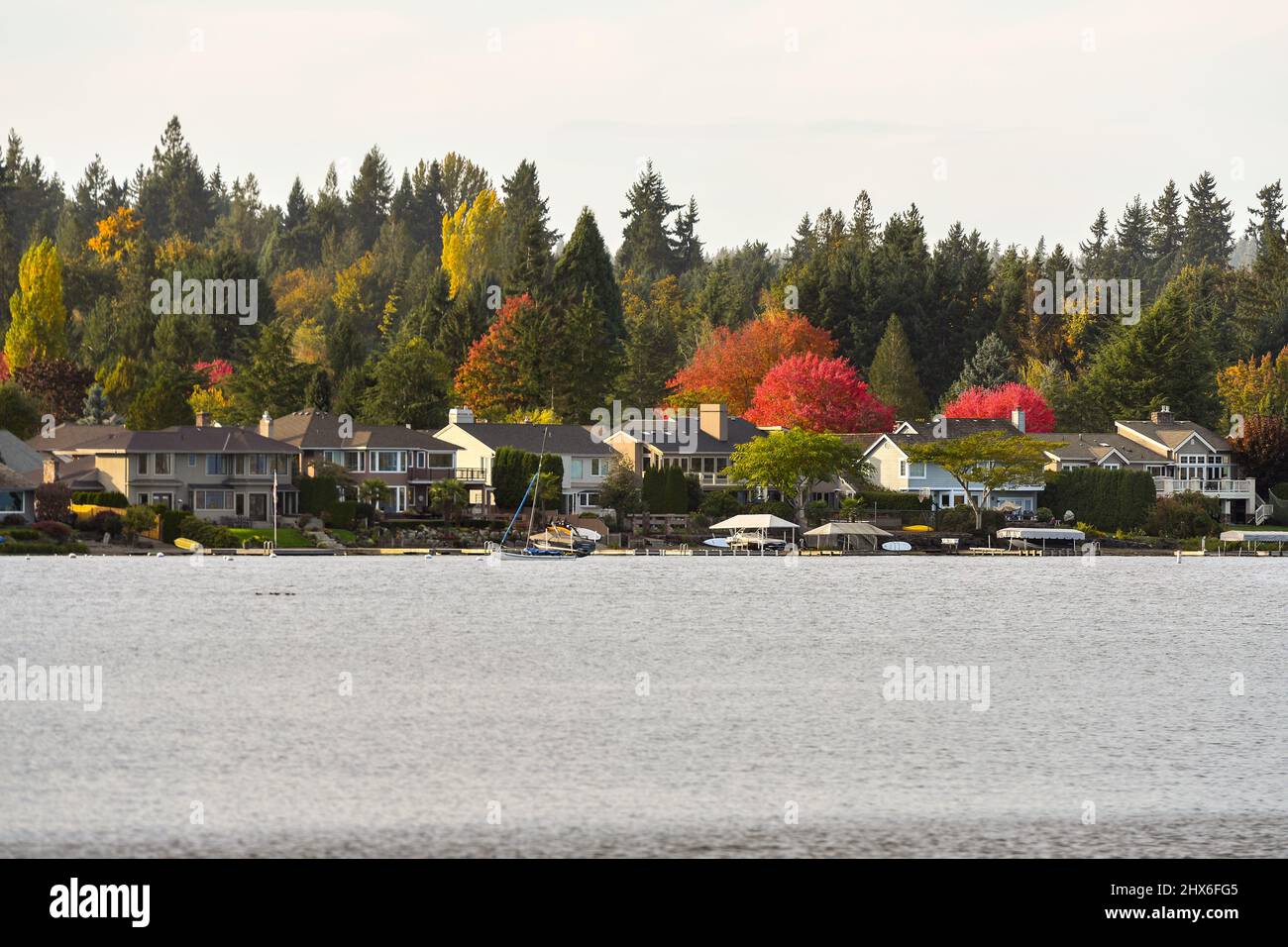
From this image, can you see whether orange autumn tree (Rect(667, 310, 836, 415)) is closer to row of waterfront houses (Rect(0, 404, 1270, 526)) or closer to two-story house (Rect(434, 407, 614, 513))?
row of waterfront houses (Rect(0, 404, 1270, 526))

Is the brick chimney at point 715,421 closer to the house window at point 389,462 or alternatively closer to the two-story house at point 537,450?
the two-story house at point 537,450

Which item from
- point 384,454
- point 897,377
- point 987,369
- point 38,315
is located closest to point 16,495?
point 384,454

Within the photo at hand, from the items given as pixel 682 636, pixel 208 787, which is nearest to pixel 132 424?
pixel 682 636

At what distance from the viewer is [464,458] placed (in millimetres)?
123750

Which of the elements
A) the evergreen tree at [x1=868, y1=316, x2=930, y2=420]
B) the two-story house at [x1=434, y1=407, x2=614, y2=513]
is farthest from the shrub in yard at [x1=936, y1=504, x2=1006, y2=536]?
the evergreen tree at [x1=868, y1=316, x2=930, y2=420]

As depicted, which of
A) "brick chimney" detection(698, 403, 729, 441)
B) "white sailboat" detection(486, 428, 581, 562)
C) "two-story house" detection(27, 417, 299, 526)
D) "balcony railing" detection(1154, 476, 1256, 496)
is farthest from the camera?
"balcony railing" detection(1154, 476, 1256, 496)

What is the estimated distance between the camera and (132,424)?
421ft

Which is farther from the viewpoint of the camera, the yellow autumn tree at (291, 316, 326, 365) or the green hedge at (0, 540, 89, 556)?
the yellow autumn tree at (291, 316, 326, 365)

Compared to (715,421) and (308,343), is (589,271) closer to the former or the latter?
(715,421)

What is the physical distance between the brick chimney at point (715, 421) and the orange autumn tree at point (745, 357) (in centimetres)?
1663

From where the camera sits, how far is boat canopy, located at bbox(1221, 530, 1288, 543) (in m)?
128

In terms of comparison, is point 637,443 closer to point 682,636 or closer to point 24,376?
point 24,376

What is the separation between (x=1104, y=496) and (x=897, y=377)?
30.0m

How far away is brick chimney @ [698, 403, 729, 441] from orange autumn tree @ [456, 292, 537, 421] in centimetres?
1610
